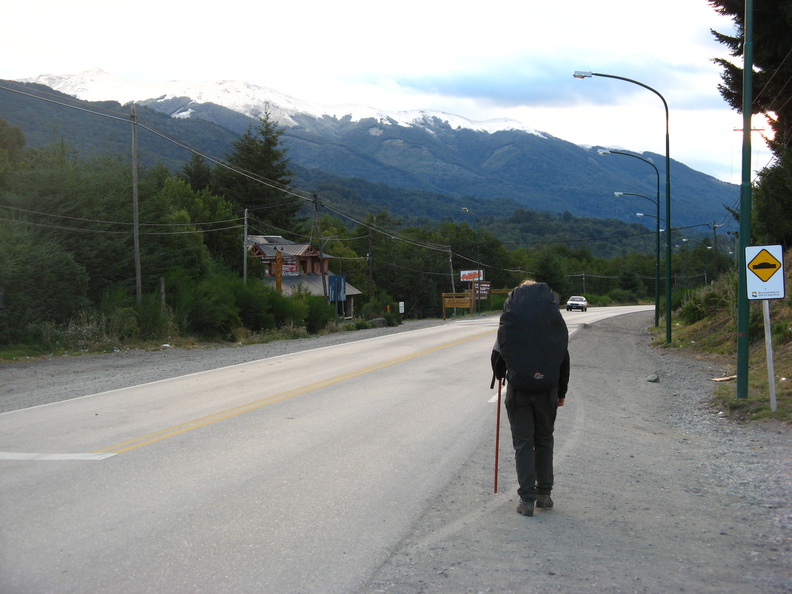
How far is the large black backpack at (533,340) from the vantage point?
19.9 ft

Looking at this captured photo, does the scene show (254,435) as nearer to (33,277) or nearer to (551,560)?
(551,560)

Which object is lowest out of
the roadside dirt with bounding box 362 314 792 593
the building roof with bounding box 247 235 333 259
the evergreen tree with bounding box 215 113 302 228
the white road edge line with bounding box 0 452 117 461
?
the roadside dirt with bounding box 362 314 792 593

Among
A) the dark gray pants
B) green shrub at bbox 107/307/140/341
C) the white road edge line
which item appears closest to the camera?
the dark gray pants

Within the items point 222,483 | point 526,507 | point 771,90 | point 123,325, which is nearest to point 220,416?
point 222,483

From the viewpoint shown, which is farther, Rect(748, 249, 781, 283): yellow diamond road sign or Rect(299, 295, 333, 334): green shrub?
Rect(299, 295, 333, 334): green shrub

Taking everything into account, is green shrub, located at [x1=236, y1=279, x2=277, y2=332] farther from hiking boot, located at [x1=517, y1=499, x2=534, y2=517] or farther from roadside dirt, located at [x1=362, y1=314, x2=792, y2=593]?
hiking boot, located at [x1=517, y1=499, x2=534, y2=517]

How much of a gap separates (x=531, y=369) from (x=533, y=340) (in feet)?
0.79

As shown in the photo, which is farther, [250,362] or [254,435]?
[250,362]

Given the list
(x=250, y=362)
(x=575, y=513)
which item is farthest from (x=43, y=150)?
(x=575, y=513)

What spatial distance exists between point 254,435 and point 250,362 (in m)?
11.2

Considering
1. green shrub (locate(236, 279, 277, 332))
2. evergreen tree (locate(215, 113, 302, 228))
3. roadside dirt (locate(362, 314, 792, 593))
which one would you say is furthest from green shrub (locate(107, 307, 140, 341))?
evergreen tree (locate(215, 113, 302, 228))

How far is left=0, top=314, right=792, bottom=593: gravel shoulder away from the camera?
493cm

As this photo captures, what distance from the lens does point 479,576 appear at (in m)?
4.93

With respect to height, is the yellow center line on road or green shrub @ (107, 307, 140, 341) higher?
green shrub @ (107, 307, 140, 341)
